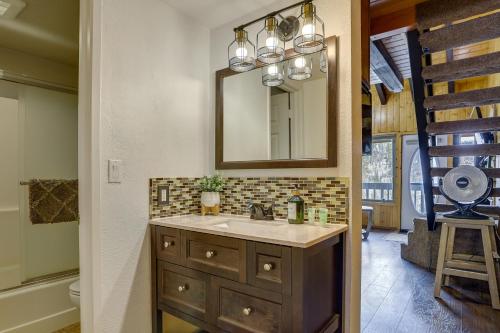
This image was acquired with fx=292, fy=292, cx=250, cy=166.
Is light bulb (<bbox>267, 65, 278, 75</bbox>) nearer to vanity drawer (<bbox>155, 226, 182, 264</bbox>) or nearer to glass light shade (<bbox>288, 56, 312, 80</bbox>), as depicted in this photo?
glass light shade (<bbox>288, 56, 312, 80</bbox>)

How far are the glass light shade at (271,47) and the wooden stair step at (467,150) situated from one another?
84.5 inches

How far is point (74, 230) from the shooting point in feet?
9.04

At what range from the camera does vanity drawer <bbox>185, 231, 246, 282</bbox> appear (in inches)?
55.2

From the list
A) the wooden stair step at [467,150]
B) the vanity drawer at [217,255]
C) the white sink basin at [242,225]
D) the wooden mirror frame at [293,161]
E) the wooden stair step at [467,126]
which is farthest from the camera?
the wooden stair step at [467,150]

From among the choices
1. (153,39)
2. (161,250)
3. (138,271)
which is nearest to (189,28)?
(153,39)

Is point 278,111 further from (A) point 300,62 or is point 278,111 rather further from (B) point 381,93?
(B) point 381,93

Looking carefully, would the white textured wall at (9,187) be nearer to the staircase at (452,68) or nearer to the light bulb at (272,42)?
the light bulb at (272,42)

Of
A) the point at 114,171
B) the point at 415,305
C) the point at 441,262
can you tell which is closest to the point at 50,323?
the point at 114,171

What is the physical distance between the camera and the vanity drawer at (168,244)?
66.0 inches

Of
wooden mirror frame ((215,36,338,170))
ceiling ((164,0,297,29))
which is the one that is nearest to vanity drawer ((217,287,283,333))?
wooden mirror frame ((215,36,338,170))

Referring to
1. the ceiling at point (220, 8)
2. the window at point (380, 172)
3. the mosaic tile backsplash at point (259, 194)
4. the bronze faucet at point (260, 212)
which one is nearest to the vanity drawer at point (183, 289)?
A: the mosaic tile backsplash at point (259, 194)

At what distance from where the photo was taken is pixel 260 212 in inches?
73.3

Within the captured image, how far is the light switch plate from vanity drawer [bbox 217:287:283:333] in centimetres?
83

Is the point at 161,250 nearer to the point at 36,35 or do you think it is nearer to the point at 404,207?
the point at 36,35
